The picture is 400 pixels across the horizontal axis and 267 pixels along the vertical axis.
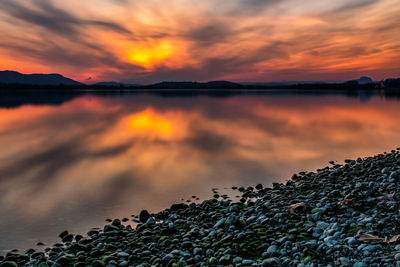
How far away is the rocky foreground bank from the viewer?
173 inches

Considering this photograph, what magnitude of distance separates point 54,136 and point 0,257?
17122 mm

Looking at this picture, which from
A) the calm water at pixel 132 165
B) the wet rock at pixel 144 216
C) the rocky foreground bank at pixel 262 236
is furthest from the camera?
the calm water at pixel 132 165

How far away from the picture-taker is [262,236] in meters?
5.29

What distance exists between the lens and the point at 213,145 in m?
17.3

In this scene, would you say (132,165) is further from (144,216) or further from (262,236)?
(262,236)

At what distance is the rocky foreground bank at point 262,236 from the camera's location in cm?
438

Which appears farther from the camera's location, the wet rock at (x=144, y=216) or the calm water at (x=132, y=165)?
the calm water at (x=132, y=165)

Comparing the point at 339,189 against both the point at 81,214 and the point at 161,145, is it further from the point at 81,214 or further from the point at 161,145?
the point at 161,145

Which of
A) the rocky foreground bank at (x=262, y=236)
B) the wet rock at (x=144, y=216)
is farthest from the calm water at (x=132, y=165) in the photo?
the rocky foreground bank at (x=262, y=236)

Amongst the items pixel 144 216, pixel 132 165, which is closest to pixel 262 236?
pixel 144 216

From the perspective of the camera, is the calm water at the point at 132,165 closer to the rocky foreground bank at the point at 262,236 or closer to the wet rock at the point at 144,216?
the wet rock at the point at 144,216

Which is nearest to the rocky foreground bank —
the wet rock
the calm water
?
the wet rock

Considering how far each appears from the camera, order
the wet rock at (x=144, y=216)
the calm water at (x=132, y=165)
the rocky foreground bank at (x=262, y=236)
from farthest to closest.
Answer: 1. the calm water at (x=132, y=165)
2. the wet rock at (x=144, y=216)
3. the rocky foreground bank at (x=262, y=236)

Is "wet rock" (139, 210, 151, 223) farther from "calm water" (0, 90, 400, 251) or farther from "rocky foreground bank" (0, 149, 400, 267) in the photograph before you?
"calm water" (0, 90, 400, 251)
